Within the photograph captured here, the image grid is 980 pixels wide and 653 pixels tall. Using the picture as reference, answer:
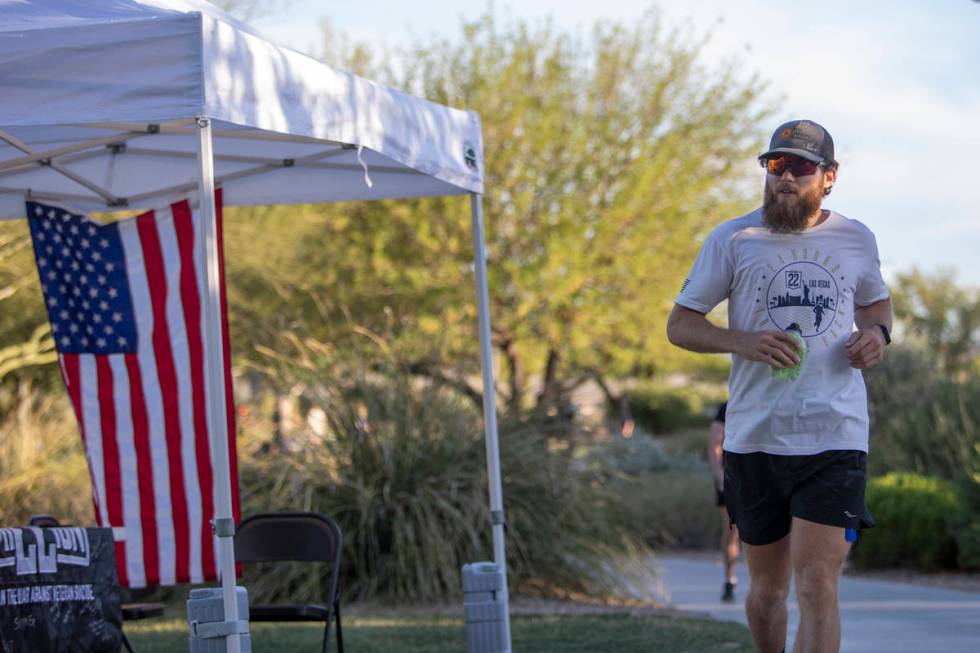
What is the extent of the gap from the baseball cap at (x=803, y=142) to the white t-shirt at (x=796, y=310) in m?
0.24

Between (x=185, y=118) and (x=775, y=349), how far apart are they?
2204 mm

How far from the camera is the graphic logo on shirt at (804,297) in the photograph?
4699mm

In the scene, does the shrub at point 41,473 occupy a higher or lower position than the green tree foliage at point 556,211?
lower

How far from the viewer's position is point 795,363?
4.60 m

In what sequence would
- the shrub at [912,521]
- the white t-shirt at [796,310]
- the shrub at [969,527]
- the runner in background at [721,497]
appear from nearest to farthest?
the white t-shirt at [796,310]
the runner in background at [721,497]
the shrub at [969,527]
the shrub at [912,521]

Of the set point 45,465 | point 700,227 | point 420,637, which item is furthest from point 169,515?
point 700,227

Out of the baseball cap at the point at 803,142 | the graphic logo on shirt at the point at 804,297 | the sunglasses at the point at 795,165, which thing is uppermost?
the baseball cap at the point at 803,142

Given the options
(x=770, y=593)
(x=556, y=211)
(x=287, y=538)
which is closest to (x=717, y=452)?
(x=287, y=538)

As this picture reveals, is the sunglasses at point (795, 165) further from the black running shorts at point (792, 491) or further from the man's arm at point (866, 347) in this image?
the black running shorts at point (792, 491)

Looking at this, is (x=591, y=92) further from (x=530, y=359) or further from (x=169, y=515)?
(x=169, y=515)

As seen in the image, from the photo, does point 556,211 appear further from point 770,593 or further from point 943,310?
point 943,310

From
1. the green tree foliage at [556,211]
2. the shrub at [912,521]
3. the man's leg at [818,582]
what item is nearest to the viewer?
the man's leg at [818,582]

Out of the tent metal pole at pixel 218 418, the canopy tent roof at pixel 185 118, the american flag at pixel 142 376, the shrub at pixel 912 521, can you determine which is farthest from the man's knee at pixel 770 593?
the shrub at pixel 912 521

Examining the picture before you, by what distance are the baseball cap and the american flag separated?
3698mm
